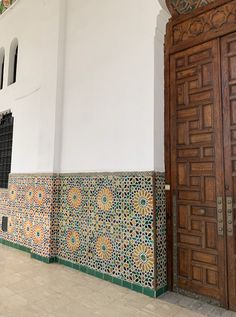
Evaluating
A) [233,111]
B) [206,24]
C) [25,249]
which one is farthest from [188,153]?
[25,249]

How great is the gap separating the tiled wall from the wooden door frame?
0.07 metres

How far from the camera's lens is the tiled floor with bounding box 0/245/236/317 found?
1.72m

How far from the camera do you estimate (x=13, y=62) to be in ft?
12.9

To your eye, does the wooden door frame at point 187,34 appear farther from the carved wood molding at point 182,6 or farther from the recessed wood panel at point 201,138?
the recessed wood panel at point 201,138

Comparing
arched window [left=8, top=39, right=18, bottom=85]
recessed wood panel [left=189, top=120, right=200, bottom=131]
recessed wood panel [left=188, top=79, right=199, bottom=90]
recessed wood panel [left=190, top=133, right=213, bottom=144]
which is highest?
arched window [left=8, top=39, right=18, bottom=85]

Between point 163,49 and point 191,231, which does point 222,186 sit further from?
point 163,49

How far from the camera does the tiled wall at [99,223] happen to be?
6.63ft

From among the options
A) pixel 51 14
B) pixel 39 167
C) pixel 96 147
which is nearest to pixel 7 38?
pixel 51 14

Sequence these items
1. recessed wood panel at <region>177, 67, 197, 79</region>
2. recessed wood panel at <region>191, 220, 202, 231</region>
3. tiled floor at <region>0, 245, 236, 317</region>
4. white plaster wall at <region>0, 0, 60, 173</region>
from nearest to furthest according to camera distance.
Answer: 1. tiled floor at <region>0, 245, 236, 317</region>
2. recessed wood panel at <region>191, 220, 202, 231</region>
3. recessed wood panel at <region>177, 67, 197, 79</region>
4. white plaster wall at <region>0, 0, 60, 173</region>

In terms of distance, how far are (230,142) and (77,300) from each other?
1.59m

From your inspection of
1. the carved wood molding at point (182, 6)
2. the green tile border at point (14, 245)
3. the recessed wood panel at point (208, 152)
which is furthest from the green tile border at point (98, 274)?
the carved wood molding at point (182, 6)

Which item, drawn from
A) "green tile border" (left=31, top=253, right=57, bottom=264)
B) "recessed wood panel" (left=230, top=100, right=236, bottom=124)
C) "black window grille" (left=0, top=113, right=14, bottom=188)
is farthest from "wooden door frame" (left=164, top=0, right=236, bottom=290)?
"black window grille" (left=0, top=113, right=14, bottom=188)

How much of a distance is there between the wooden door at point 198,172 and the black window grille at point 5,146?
2.57 metres

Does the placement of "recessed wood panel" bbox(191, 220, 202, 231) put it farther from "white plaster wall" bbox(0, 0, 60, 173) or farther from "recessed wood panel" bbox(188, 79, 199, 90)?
"white plaster wall" bbox(0, 0, 60, 173)
